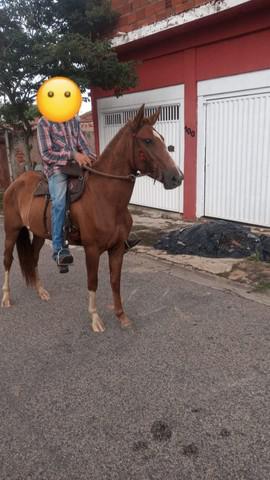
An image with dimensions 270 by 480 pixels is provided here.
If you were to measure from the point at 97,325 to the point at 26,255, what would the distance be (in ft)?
4.67

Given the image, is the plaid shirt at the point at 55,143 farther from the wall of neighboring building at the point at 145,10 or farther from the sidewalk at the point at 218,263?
the wall of neighboring building at the point at 145,10

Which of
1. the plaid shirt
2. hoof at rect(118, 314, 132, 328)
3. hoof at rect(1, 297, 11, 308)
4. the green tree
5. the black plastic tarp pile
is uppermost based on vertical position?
the green tree

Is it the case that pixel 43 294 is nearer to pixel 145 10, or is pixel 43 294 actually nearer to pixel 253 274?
pixel 253 274

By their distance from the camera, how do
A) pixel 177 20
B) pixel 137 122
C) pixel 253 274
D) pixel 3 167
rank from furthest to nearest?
pixel 3 167
pixel 177 20
pixel 253 274
pixel 137 122

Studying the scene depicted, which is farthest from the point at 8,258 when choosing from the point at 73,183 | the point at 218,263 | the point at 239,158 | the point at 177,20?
the point at 177,20

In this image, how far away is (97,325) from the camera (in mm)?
3650

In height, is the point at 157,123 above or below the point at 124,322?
above

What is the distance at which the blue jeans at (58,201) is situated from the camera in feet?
11.4

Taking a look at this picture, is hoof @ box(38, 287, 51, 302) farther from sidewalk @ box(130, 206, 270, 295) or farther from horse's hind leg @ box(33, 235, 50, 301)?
sidewalk @ box(130, 206, 270, 295)

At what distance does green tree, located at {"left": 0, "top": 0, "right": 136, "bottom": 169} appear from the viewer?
777cm

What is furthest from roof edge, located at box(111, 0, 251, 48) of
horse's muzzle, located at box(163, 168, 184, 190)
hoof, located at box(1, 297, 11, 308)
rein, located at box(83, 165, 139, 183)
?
hoof, located at box(1, 297, 11, 308)

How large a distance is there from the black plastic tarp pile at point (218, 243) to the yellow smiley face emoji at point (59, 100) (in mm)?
3087

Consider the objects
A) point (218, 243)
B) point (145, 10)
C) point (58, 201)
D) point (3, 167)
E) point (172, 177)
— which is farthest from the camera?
point (3, 167)

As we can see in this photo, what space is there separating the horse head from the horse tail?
194cm
